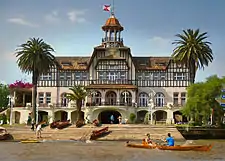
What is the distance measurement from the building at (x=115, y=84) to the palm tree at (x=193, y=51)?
4.43m

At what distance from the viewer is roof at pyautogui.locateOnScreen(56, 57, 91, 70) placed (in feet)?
252

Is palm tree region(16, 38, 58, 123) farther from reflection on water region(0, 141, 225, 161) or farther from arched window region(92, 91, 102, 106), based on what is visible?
reflection on water region(0, 141, 225, 161)

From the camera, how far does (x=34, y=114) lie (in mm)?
68688

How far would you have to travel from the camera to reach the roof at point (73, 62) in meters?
76.7

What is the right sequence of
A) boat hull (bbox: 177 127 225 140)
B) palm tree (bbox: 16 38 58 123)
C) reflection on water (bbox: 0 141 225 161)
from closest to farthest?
reflection on water (bbox: 0 141 225 161), boat hull (bbox: 177 127 225 140), palm tree (bbox: 16 38 58 123)

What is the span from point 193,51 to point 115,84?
15690 mm

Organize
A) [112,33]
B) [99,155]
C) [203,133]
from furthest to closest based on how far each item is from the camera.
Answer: [112,33] → [203,133] → [99,155]

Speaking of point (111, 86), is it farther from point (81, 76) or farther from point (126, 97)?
point (81, 76)

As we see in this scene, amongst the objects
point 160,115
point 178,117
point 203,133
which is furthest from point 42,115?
point 203,133

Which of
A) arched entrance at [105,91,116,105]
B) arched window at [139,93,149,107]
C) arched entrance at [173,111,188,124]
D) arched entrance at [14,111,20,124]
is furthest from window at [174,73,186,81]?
arched entrance at [14,111,20,124]

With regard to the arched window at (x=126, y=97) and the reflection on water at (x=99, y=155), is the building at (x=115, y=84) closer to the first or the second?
the arched window at (x=126, y=97)

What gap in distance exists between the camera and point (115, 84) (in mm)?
73750

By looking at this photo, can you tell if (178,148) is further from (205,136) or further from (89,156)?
(205,136)

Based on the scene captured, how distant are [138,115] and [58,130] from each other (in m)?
25.1
